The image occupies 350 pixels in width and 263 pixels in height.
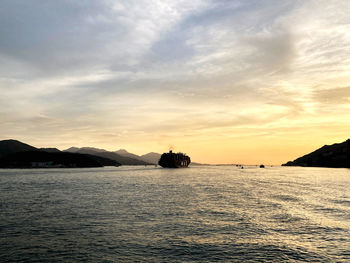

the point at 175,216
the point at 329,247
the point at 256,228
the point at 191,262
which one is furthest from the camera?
the point at 175,216

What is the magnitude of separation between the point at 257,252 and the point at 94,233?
1835 cm

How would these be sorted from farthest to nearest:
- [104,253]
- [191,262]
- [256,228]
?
[256,228]
[104,253]
[191,262]

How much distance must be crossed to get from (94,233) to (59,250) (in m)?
6.05

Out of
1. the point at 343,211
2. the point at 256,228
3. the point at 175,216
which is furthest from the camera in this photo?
the point at 343,211

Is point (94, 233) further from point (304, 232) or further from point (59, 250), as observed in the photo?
point (304, 232)

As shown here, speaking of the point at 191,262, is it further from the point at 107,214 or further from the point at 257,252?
the point at 107,214

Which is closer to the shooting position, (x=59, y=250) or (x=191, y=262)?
(x=191, y=262)

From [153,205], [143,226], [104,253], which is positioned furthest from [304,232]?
[153,205]

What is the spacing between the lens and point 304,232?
3173 centimetres

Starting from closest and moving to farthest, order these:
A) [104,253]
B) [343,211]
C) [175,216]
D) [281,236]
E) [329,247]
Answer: [104,253], [329,247], [281,236], [175,216], [343,211]

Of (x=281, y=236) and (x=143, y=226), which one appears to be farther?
(x=143, y=226)

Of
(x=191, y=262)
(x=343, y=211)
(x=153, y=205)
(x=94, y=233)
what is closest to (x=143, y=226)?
(x=94, y=233)

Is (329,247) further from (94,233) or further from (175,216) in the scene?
(94,233)

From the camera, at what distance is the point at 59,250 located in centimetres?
2444
